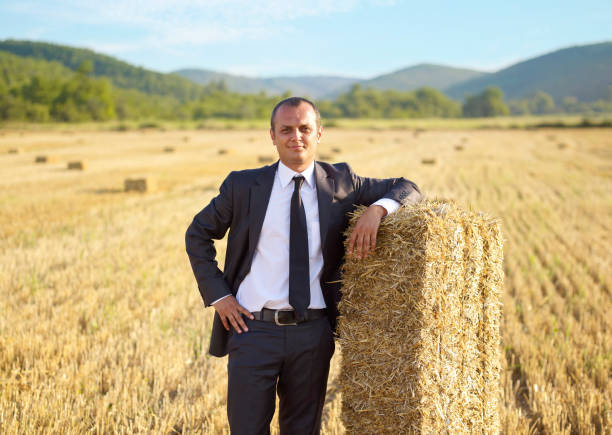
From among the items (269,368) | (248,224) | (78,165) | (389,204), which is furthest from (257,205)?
(78,165)

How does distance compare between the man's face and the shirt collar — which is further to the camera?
the shirt collar

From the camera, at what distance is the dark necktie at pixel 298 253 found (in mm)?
2412

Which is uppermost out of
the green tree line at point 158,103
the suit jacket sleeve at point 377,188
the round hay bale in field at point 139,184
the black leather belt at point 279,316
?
the green tree line at point 158,103

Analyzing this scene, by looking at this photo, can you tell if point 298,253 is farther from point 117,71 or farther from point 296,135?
point 117,71

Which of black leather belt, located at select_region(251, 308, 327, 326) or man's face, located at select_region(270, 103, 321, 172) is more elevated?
man's face, located at select_region(270, 103, 321, 172)

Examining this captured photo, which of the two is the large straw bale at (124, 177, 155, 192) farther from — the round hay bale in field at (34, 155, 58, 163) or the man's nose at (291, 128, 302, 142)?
the man's nose at (291, 128, 302, 142)

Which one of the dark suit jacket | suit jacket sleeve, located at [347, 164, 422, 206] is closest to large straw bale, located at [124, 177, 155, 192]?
the dark suit jacket

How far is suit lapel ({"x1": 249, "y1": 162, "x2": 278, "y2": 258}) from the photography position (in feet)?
8.05

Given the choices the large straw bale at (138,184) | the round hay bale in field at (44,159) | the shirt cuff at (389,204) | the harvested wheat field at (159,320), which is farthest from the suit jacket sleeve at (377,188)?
the round hay bale in field at (44,159)

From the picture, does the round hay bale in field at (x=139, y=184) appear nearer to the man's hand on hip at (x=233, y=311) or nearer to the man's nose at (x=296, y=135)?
the man's hand on hip at (x=233, y=311)

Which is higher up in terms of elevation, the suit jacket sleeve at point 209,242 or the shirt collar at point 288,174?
the shirt collar at point 288,174

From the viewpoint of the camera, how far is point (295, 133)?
7.86ft

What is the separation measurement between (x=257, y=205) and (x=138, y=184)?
12.2 meters

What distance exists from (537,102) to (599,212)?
604 feet
